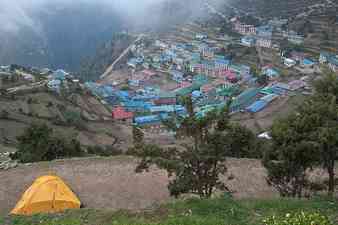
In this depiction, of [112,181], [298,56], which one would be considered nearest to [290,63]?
[298,56]

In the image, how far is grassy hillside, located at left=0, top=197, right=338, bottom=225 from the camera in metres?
7.64

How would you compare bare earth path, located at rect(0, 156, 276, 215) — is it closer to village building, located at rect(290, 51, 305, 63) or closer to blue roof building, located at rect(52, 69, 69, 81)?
blue roof building, located at rect(52, 69, 69, 81)

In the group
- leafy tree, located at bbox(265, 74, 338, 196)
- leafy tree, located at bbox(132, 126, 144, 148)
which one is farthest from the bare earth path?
leafy tree, located at bbox(265, 74, 338, 196)

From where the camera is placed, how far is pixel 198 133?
30.9 feet

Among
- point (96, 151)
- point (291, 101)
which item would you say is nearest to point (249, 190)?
point (96, 151)

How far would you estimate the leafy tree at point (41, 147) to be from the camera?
56.9ft

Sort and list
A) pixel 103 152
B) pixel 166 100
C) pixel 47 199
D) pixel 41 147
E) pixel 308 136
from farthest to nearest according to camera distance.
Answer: pixel 166 100 → pixel 103 152 → pixel 41 147 → pixel 47 199 → pixel 308 136

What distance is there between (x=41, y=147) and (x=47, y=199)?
22.6 ft

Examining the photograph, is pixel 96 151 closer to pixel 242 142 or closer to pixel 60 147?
pixel 60 147

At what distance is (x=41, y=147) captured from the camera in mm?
17531

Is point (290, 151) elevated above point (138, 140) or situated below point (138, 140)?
below

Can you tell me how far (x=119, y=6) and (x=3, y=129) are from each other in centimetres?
10313

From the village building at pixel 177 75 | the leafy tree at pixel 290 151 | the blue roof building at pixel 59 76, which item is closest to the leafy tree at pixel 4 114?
the blue roof building at pixel 59 76

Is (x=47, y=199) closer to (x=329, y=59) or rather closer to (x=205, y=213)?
(x=205, y=213)
